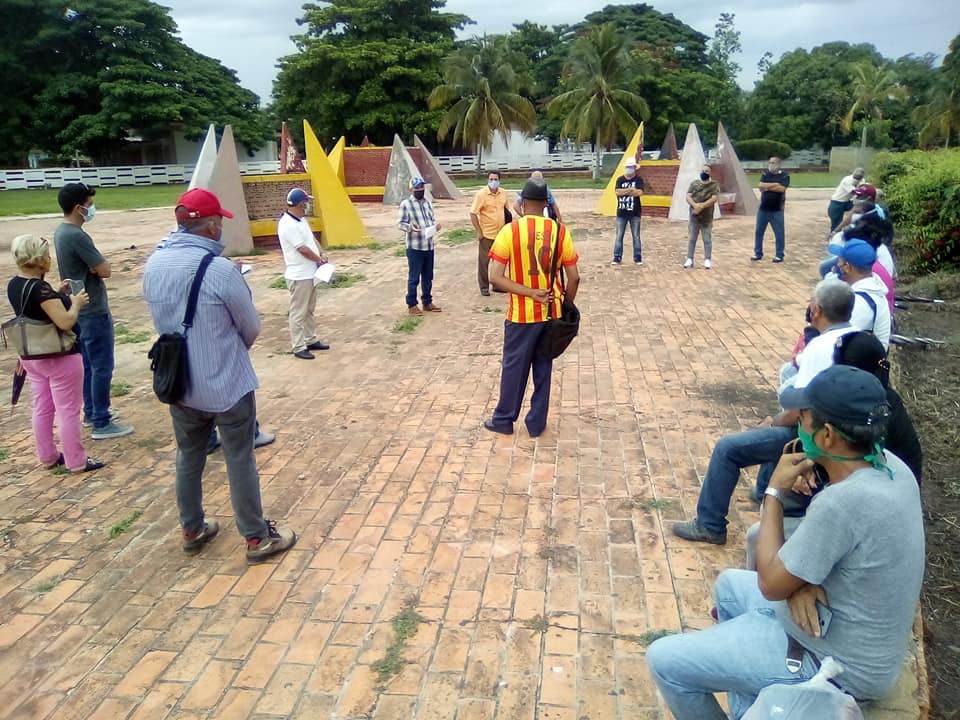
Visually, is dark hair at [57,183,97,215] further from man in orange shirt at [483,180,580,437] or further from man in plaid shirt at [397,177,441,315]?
man in plaid shirt at [397,177,441,315]

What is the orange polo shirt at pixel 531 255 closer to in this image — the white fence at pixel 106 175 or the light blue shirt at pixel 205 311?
the light blue shirt at pixel 205 311

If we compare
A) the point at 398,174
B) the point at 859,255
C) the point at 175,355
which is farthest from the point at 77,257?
the point at 398,174

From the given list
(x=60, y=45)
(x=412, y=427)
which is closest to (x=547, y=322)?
(x=412, y=427)

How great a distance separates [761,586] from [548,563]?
1.62 m

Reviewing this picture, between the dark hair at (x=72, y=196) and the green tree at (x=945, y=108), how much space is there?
40144mm

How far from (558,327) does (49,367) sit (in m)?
3.16

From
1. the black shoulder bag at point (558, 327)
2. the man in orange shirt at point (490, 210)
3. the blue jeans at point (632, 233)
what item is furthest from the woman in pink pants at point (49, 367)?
the blue jeans at point (632, 233)

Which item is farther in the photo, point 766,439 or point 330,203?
point 330,203

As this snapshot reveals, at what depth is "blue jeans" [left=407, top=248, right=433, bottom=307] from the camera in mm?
8609

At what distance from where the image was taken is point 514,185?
112 feet

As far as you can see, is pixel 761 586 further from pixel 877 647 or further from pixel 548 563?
pixel 548 563

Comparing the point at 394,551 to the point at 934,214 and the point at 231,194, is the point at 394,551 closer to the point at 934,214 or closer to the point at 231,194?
the point at 934,214

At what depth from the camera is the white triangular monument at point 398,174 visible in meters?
23.2

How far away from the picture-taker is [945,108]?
36.8 meters
